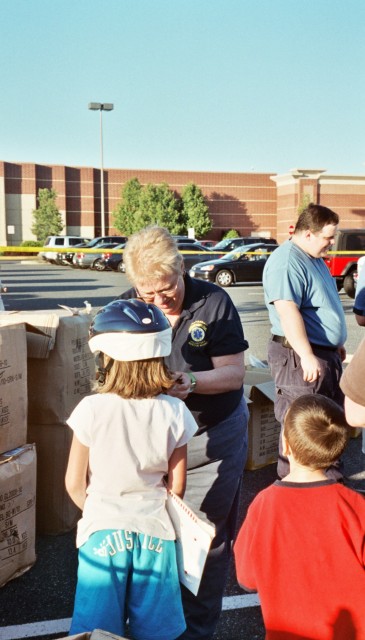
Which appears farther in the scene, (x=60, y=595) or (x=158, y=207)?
(x=158, y=207)

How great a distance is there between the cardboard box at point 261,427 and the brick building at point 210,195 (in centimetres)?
5702

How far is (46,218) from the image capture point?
59.6m

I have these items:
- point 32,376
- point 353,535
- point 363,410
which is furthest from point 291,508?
point 32,376

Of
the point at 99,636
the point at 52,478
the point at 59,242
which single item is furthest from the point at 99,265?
the point at 99,636

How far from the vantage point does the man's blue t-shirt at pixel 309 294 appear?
369 cm

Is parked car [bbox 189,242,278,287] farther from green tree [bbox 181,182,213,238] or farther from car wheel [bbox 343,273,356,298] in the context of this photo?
green tree [bbox 181,182,213,238]

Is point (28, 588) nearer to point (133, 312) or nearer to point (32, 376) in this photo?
point (32, 376)

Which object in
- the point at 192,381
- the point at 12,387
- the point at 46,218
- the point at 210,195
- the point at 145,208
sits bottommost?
the point at 12,387

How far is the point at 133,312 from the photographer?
2092mm

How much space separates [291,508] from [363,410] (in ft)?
1.41

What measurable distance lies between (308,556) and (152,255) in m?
1.18

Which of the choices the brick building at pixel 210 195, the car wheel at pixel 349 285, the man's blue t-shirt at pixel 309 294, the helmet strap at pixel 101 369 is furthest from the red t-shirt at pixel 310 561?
the brick building at pixel 210 195

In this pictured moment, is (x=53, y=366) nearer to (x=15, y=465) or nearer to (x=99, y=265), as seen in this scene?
(x=15, y=465)

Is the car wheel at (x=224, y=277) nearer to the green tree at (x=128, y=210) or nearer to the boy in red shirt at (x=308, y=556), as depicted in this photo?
the boy in red shirt at (x=308, y=556)
